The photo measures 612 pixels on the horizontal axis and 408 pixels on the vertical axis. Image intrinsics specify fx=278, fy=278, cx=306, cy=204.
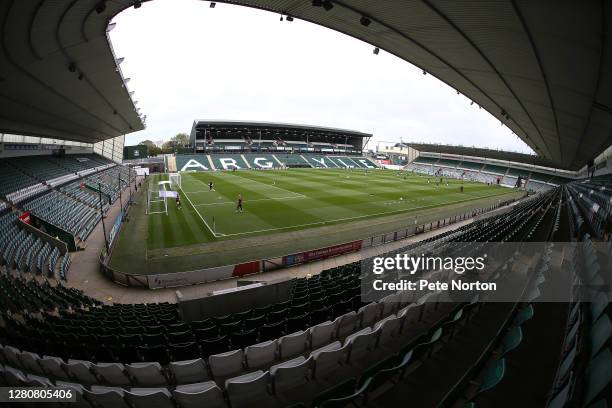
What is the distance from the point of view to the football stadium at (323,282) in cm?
440

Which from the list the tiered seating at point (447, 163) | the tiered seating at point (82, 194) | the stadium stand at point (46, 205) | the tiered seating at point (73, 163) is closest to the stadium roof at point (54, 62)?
the stadium stand at point (46, 205)

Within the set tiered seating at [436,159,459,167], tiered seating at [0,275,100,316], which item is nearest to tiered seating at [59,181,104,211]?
tiered seating at [0,275,100,316]

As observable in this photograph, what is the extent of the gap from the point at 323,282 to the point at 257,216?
1538 centimetres

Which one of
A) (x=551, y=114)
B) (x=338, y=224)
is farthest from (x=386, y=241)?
(x=551, y=114)

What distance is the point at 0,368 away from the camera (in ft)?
16.7

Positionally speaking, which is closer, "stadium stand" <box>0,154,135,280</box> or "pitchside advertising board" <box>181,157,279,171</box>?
"stadium stand" <box>0,154,135,280</box>

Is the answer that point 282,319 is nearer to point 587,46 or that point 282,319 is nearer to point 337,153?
point 587,46

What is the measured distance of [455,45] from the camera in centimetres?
944

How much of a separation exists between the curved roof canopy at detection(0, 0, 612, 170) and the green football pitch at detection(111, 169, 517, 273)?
1010 centimetres

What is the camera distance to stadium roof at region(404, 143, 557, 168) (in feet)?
203

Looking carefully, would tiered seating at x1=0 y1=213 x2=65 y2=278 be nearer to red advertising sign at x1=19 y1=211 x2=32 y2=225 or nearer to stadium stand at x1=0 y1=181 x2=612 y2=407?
red advertising sign at x1=19 y1=211 x2=32 y2=225

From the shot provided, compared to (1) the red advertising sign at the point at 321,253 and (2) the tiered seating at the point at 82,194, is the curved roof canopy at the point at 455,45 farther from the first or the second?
(2) the tiered seating at the point at 82,194

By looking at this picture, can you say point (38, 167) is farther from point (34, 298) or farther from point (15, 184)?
point (34, 298)

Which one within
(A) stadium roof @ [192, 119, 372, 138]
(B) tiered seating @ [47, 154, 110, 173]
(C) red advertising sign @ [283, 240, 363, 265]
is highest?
(A) stadium roof @ [192, 119, 372, 138]
